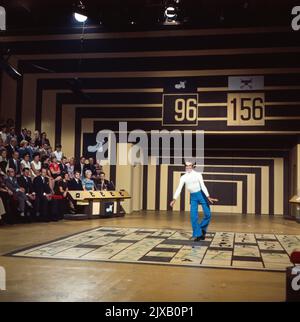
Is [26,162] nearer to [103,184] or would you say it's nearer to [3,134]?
[3,134]

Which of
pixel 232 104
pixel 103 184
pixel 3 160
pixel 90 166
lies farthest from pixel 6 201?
pixel 232 104

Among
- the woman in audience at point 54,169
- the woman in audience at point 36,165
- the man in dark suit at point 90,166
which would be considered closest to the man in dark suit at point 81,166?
the man in dark suit at point 90,166

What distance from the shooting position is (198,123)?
12477mm

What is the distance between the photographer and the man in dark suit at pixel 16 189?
28.1 feet

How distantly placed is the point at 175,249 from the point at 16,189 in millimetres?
4532

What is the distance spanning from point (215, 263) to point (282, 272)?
2.50ft

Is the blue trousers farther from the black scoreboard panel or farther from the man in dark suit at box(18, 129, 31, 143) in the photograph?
the man in dark suit at box(18, 129, 31, 143)

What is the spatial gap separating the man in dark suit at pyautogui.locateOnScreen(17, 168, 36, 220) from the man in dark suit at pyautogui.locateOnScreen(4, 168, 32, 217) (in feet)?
0.48

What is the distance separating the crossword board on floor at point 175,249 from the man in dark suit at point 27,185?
7.36 ft

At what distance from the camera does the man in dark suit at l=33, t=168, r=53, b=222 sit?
933 centimetres

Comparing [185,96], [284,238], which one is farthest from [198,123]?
[284,238]

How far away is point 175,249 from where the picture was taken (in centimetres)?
561

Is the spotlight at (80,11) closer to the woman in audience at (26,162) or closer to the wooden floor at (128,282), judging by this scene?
the woman in audience at (26,162)
